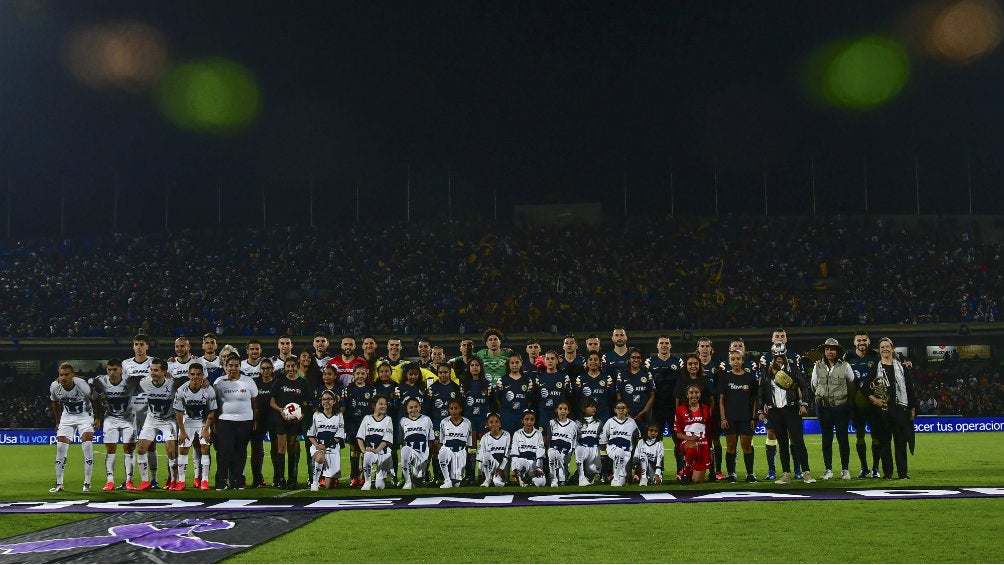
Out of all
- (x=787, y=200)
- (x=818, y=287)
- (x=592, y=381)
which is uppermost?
(x=787, y=200)

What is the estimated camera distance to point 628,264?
127 ft

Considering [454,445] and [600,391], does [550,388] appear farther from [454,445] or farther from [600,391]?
[454,445]

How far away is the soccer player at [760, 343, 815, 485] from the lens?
12.2m

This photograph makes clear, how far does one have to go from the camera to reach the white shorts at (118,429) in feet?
43.6

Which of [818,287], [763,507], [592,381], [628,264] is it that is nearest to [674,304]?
[628,264]

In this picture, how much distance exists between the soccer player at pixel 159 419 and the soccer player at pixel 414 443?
333 cm

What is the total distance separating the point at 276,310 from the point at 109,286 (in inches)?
319

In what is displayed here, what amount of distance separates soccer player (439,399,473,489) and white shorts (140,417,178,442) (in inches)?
152

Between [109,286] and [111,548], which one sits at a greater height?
[109,286]

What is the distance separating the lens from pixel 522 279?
3831cm

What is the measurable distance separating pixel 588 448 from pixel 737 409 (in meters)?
2.10

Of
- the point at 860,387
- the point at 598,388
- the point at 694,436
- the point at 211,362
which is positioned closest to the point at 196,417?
the point at 211,362

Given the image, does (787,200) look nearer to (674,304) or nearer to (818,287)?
(818,287)

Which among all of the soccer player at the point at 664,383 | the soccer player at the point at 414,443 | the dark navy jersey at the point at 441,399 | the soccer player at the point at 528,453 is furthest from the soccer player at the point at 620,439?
the soccer player at the point at 414,443
